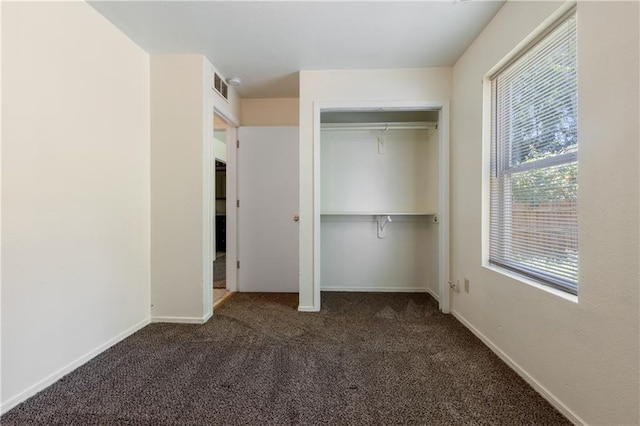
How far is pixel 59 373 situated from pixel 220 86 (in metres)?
2.65

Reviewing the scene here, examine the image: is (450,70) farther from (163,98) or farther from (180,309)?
(180,309)

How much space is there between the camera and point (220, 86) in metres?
2.86

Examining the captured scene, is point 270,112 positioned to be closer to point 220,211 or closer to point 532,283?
point 532,283

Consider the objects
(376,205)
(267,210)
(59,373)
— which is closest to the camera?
(59,373)

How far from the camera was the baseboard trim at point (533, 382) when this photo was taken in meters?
1.31

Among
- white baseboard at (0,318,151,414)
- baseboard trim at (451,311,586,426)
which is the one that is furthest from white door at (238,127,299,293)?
baseboard trim at (451,311,586,426)

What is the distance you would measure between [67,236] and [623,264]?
2893 mm

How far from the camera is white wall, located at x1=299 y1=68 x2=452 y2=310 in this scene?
8.89ft

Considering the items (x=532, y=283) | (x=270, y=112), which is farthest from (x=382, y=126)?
(x=532, y=283)

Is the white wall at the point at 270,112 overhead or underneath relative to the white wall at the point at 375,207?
overhead

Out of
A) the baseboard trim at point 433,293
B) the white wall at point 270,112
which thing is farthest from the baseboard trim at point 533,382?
the white wall at point 270,112

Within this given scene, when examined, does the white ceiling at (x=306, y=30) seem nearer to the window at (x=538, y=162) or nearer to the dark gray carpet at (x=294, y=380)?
the window at (x=538, y=162)

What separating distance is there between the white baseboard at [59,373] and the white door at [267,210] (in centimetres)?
139

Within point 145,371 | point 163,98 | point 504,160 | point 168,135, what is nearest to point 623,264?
point 504,160
